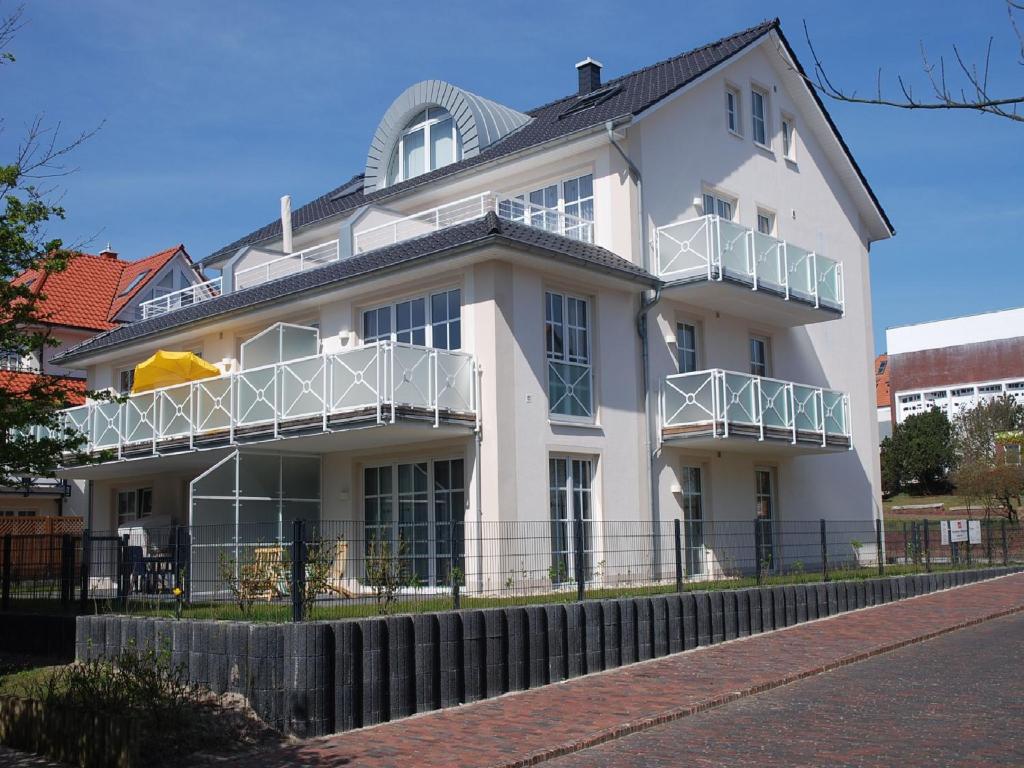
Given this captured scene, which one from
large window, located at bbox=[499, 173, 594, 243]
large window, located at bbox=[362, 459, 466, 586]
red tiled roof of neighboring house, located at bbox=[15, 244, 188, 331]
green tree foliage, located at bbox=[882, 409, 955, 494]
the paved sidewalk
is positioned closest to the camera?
the paved sidewalk

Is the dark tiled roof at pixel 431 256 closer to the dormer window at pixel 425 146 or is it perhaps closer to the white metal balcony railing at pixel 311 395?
the white metal balcony railing at pixel 311 395

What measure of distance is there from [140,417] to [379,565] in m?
12.5

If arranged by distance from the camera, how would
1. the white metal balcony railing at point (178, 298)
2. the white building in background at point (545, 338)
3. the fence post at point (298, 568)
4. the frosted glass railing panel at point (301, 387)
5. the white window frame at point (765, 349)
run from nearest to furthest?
the fence post at point (298, 568) → the white building in background at point (545, 338) → the frosted glass railing panel at point (301, 387) → the white window frame at point (765, 349) → the white metal balcony railing at point (178, 298)

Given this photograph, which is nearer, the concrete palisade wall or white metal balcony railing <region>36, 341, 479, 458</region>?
the concrete palisade wall

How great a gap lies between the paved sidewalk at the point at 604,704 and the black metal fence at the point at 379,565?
4.28ft

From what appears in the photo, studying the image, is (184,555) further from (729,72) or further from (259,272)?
(729,72)

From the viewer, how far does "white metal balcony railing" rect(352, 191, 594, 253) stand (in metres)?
21.0

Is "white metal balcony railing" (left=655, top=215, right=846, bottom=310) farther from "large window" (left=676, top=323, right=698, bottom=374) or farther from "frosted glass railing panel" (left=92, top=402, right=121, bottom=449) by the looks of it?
"frosted glass railing panel" (left=92, top=402, right=121, bottom=449)

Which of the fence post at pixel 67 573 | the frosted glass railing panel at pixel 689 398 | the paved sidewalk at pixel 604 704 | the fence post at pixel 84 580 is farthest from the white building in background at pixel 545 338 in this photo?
the fence post at pixel 84 580

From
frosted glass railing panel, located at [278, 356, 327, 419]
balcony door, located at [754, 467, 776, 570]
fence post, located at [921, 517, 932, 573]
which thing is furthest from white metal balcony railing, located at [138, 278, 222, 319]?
fence post, located at [921, 517, 932, 573]

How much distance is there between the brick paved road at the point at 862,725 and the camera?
859 cm

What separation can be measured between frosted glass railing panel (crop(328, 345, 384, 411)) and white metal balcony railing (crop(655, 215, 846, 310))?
6.53 metres

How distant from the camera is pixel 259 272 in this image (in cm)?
2559

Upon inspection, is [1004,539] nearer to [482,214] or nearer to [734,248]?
[734,248]
